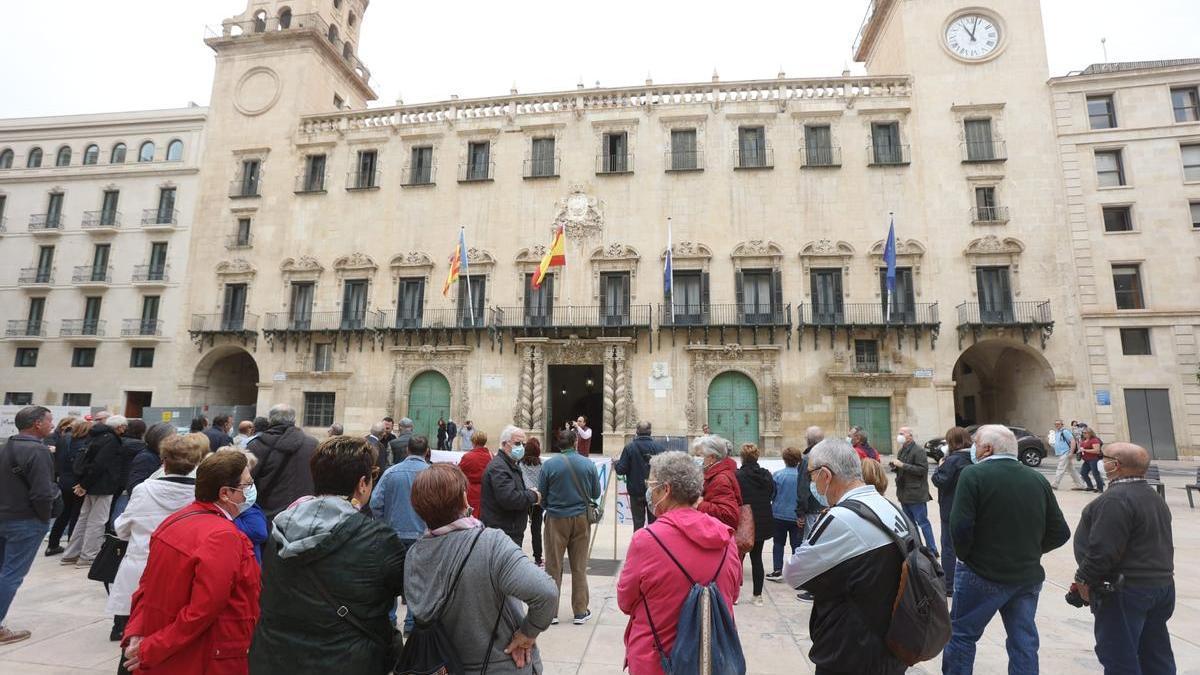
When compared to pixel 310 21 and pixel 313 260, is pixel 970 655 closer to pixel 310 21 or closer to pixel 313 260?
pixel 313 260

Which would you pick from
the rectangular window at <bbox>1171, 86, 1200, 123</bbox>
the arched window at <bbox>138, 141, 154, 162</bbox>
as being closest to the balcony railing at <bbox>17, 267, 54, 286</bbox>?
the arched window at <bbox>138, 141, 154, 162</bbox>

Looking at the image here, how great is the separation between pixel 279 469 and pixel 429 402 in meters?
19.4

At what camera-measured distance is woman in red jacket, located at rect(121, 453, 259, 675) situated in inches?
106

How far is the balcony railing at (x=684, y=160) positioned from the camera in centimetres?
2452

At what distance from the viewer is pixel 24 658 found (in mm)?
4738

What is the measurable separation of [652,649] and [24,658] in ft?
17.9

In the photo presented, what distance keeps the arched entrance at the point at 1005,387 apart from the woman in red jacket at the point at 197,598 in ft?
83.0

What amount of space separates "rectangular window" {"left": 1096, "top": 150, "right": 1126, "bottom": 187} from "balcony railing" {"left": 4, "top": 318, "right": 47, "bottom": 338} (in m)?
48.6

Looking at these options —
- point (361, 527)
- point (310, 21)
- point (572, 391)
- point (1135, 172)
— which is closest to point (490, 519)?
point (361, 527)

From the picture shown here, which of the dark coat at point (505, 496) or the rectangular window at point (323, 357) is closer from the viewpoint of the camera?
the dark coat at point (505, 496)

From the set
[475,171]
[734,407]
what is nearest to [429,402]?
[475,171]

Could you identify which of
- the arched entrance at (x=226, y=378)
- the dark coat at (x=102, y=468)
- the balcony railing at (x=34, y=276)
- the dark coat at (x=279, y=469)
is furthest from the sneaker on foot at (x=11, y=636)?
the balcony railing at (x=34, y=276)

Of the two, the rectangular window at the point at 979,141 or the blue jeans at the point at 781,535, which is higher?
the rectangular window at the point at 979,141

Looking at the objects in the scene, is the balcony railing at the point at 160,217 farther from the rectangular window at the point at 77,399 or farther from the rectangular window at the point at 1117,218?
the rectangular window at the point at 1117,218
